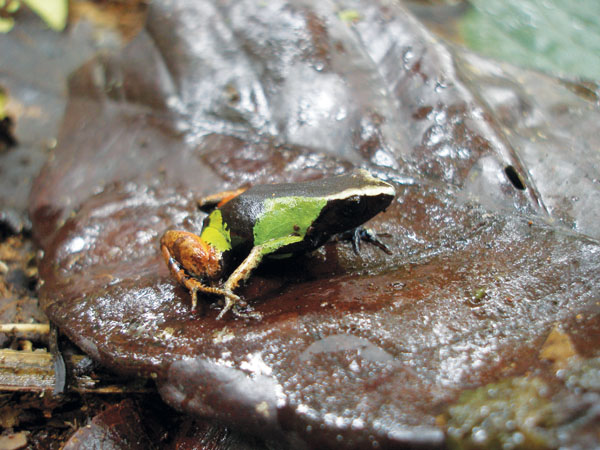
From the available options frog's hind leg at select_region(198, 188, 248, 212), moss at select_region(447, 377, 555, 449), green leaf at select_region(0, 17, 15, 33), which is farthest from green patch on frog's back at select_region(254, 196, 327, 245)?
green leaf at select_region(0, 17, 15, 33)

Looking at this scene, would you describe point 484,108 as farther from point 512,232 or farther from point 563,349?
point 563,349

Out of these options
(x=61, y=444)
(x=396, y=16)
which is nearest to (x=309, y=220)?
(x=61, y=444)

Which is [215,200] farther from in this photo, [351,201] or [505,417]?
[505,417]

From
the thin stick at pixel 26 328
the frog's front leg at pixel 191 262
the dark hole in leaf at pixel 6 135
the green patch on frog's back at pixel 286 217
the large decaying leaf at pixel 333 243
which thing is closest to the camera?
the large decaying leaf at pixel 333 243

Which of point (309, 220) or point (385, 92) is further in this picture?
point (385, 92)

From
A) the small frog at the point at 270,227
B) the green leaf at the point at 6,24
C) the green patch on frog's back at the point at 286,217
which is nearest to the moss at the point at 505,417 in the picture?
the small frog at the point at 270,227

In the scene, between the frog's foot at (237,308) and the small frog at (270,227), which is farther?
the small frog at (270,227)

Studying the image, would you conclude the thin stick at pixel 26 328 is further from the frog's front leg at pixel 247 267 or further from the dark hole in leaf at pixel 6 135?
the dark hole in leaf at pixel 6 135
